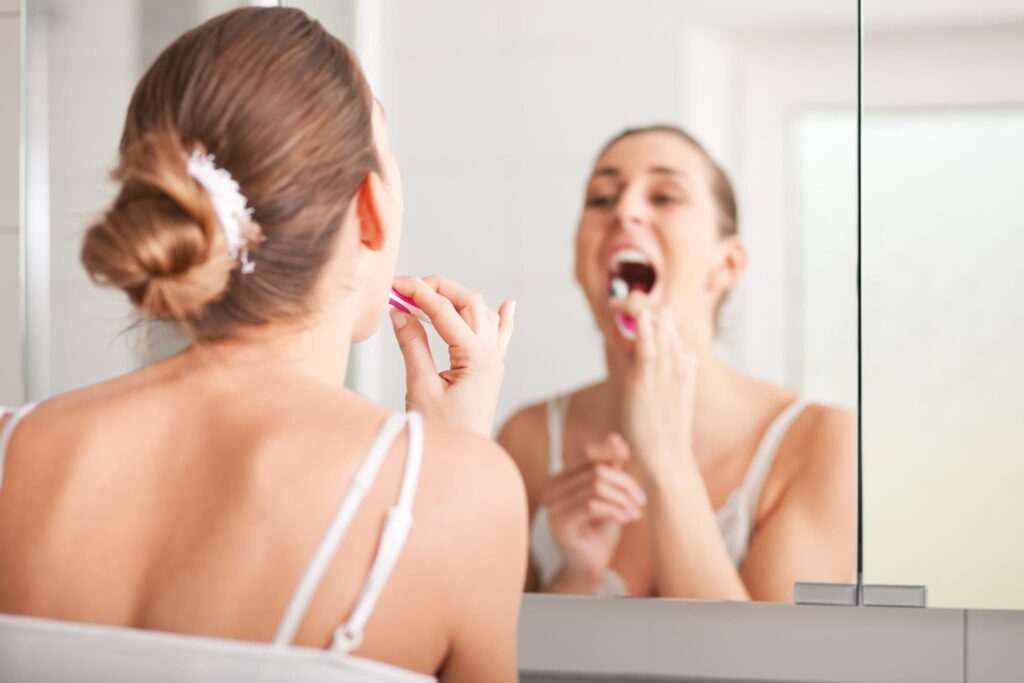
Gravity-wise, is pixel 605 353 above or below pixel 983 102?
below

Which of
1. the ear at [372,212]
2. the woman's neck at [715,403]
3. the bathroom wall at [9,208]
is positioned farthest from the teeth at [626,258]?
the bathroom wall at [9,208]

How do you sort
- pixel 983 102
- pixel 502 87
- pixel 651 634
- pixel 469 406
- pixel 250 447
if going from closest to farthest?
pixel 250 447 < pixel 469 406 < pixel 983 102 < pixel 502 87 < pixel 651 634

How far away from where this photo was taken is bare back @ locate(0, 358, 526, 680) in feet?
2.05

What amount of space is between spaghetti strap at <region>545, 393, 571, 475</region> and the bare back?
0.68 metres

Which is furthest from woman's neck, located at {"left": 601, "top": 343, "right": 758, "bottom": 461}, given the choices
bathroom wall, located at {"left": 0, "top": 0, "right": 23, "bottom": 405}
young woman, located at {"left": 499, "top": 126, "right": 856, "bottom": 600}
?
bathroom wall, located at {"left": 0, "top": 0, "right": 23, "bottom": 405}

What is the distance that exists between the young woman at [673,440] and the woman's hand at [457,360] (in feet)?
1.57

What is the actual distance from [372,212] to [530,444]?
717mm

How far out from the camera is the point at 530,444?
1.38 meters

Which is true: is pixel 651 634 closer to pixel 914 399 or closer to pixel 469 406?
pixel 914 399

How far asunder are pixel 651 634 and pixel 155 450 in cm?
100

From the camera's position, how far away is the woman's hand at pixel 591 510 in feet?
Result: 4.40

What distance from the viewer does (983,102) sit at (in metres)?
1.26

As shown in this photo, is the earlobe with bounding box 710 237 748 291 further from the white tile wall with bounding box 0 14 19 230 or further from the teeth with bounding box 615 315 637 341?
the white tile wall with bounding box 0 14 19 230

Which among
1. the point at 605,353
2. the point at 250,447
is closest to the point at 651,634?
the point at 605,353
